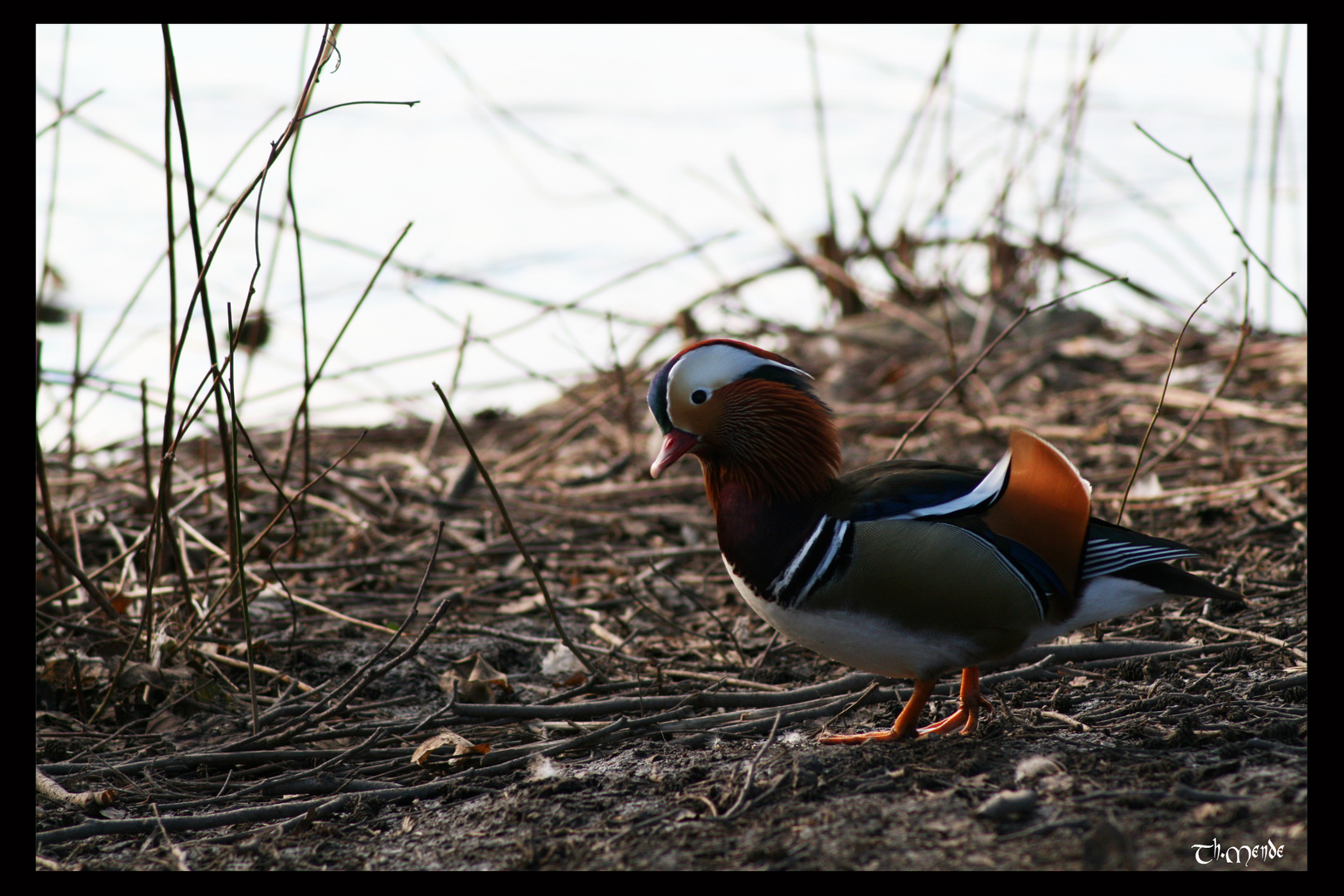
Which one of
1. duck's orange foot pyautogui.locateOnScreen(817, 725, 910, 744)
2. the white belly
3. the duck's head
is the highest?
the duck's head

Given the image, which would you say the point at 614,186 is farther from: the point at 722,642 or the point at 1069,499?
the point at 1069,499

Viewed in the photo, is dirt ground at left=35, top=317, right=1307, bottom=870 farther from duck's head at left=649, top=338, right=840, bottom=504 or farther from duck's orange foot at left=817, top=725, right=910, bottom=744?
duck's head at left=649, top=338, right=840, bottom=504

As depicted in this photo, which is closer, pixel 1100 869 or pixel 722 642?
pixel 1100 869

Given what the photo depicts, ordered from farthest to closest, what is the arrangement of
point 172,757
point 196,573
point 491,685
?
point 196,573
point 491,685
point 172,757

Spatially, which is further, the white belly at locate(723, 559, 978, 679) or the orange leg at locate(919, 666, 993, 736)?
the orange leg at locate(919, 666, 993, 736)

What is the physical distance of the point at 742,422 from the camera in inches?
98.0

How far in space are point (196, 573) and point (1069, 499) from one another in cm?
Result: 278

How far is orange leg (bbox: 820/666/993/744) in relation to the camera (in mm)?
2301

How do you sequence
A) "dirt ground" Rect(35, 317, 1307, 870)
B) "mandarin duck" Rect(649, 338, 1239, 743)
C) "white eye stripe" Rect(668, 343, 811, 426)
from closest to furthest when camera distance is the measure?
"dirt ground" Rect(35, 317, 1307, 870), "mandarin duck" Rect(649, 338, 1239, 743), "white eye stripe" Rect(668, 343, 811, 426)

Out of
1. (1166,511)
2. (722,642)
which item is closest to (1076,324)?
(1166,511)

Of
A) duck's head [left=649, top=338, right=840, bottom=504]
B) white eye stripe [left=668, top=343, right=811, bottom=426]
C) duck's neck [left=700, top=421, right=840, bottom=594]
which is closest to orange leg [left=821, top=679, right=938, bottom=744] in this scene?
duck's neck [left=700, top=421, right=840, bottom=594]

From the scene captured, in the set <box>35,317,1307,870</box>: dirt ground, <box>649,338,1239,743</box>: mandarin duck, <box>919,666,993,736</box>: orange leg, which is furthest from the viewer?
<box>919,666,993,736</box>: orange leg

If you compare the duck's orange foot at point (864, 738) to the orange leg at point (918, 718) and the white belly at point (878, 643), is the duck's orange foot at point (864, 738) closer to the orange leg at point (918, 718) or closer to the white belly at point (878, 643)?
the orange leg at point (918, 718)
